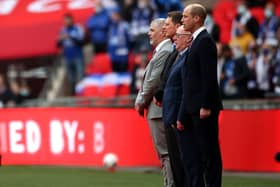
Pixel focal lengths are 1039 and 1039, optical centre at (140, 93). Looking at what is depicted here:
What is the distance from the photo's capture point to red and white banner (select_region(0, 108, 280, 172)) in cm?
1745

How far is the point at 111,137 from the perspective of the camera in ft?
64.4

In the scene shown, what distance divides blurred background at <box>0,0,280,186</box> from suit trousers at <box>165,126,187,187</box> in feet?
14.6

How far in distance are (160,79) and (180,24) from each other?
776mm

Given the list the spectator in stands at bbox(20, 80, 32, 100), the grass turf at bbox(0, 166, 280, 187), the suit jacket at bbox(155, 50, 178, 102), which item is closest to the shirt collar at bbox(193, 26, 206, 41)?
the suit jacket at bbox(155, 50, 178, 102)

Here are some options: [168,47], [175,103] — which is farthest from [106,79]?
[175,103]

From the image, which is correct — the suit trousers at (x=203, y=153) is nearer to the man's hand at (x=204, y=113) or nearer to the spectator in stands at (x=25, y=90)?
the man's hand at (x=204, y=113)

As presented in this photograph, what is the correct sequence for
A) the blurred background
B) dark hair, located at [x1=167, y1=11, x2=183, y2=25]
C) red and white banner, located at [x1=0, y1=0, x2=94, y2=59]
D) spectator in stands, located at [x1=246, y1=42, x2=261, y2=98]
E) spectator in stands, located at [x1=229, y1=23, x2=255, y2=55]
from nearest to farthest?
dark hair, located at [x1=167, y1=11, x2=183, y2=25], the blurred background, spectator in stands, located at [x1=246, y1=42, x2=261, y2=98], spectator in stands, located at [x1=229, y1=23, x2=255, y2=55], red and white banner, located at [x1=0, y1=0, x2=94, y2=59]

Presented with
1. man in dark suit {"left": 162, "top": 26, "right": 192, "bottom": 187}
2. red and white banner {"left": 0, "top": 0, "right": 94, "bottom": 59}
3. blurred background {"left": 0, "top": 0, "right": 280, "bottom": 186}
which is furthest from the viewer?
red and white banner {"left": 0, "top": 0, "right": 94, "bottom": 59}

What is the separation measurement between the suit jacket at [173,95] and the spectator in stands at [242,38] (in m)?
9.52

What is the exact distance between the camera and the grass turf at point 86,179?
620 inches

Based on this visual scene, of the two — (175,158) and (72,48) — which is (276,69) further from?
(175,158)

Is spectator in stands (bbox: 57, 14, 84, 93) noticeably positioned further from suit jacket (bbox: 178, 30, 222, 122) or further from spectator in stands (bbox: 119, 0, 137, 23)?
suit jacket (bbox: 178, 30, 222, 122)

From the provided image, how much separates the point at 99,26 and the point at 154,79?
1234 centimetres

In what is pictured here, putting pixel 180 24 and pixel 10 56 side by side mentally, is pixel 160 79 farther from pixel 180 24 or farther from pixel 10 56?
pixel 10 56
